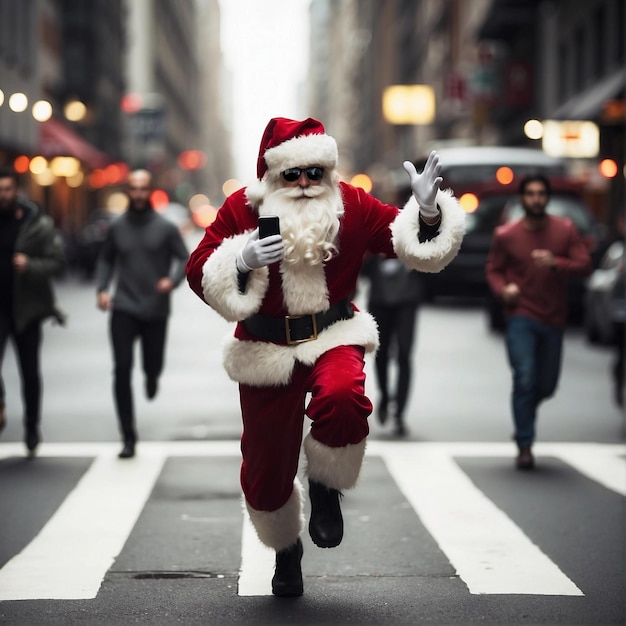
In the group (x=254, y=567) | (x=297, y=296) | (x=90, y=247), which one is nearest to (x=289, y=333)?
(x=297, y=296)

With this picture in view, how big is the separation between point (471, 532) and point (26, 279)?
3930mm

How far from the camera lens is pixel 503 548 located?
6750 mm

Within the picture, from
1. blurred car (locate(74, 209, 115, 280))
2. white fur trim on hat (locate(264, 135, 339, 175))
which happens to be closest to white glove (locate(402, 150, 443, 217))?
white fur trim on hat (locate(264, 135, 339, 175))

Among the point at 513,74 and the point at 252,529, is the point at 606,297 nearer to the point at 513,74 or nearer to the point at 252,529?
the point at 252,529

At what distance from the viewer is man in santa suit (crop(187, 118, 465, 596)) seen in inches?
216

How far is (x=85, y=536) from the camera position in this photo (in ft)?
23.1

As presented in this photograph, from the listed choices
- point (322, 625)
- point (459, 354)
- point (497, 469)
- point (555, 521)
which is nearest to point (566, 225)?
point (497, 469)

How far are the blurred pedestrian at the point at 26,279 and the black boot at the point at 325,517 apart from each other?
4.55 m

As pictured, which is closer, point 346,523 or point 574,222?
point 346,523

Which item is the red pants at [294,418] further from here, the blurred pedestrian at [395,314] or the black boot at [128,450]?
the blurred pedestrian at [395,314]

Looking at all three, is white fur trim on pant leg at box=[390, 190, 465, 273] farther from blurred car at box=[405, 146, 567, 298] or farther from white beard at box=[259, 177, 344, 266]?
blurred car at box=[405, 146, 567, 298]

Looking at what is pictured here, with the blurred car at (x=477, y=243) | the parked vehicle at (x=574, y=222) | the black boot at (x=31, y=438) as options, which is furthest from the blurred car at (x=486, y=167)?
the black boot at (x=31, y=438)

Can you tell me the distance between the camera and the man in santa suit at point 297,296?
549 centimetres

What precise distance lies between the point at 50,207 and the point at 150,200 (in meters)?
37.8
